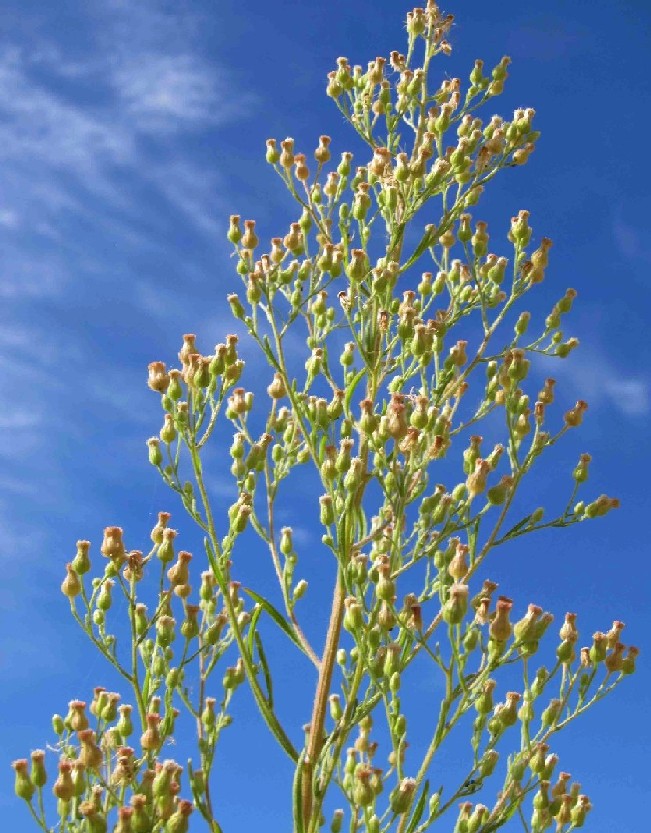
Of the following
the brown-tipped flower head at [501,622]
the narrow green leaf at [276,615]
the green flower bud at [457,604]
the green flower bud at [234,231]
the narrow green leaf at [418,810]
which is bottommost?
the narrow green leaf at [418,810]

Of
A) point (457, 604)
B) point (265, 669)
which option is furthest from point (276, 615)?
point (457, 604)

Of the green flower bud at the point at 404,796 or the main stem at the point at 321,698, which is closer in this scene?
the green flower bud at the point at 404,796

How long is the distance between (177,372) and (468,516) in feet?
3.89

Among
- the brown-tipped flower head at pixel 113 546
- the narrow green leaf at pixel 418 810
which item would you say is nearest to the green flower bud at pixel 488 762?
the narrow green leaf at pixel 418 810

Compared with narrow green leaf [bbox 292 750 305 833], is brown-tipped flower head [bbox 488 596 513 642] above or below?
above

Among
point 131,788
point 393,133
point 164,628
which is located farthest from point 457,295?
point 131,788

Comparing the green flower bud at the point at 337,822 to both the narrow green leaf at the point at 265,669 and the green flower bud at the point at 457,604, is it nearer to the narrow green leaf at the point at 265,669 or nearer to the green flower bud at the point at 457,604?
the narrow green leaf at the point at 265,669

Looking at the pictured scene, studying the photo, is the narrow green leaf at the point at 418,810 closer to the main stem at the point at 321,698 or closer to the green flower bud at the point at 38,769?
the main stem at the point at 321,698

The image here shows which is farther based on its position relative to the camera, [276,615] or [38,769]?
[276,615]

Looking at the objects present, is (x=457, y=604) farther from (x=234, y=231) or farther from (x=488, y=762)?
(x=234, y=231)

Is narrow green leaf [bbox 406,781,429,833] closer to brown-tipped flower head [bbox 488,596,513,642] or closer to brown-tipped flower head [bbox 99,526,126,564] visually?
brown-tipped flower head [bbox 488,596,513,642]

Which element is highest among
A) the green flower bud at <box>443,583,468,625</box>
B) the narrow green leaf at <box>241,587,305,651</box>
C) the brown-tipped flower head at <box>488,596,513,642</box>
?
the narrow green leaf at <box>241,587,305,651</box>

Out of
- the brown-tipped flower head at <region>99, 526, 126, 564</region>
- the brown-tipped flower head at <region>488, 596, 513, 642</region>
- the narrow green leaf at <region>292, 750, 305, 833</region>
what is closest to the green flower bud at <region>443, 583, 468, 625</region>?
the brown-tipped flower head at <region>488, 596, 513, 642</region>

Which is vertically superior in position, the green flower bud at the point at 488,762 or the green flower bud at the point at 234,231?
the green flower bud at the point at 234,231
